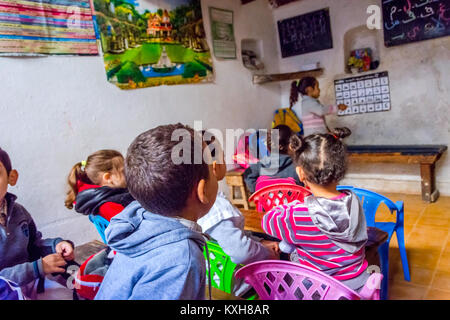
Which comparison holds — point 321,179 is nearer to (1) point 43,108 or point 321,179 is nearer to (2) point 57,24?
(1) point 43,108

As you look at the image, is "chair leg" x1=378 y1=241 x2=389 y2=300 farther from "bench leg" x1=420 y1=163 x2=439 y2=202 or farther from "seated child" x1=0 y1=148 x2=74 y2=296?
"bench leg" x1=420 y1=163 x2=439 y2=202

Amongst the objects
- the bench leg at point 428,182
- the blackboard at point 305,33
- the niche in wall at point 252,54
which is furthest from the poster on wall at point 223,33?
the bench leg at point 428,182

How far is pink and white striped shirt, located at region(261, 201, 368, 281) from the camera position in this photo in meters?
1.26

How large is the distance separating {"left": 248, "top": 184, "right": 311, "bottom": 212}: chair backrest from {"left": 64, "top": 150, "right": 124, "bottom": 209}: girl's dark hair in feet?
2.72

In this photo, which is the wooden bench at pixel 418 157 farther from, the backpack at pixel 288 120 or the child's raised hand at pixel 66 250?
the child's raised hand at pixel 66 250

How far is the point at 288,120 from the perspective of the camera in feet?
14.4

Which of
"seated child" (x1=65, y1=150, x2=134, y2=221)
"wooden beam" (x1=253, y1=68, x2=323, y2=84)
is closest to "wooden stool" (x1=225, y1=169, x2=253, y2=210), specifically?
"wooden beam" (x1=253, y1=68, x2=323, y2=84)

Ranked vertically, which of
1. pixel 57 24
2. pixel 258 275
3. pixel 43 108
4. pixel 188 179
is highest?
pixel 57 24

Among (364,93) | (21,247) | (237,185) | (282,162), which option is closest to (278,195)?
(282,162)

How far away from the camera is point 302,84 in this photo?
3.90 m

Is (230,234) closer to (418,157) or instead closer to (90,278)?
(90,278)

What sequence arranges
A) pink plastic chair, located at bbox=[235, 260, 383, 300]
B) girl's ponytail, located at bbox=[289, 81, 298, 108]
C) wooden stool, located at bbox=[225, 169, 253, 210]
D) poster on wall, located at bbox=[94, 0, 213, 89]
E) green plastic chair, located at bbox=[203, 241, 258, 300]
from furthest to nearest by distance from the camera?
1. girl's ponytail, located at bbox=[289, 81, 298, 108]
2. wooden stool, located at bbox=[225, 169, 253, 210]
3. poster on wall, located at bbox=[94, 0, 213, 89]
4. green plastic chair, located at bbox=[203, 241, 258, 300]
5. pink plastic chair, located at bbox=[235, 260, 383, 300]

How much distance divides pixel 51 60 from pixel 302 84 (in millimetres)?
2623
